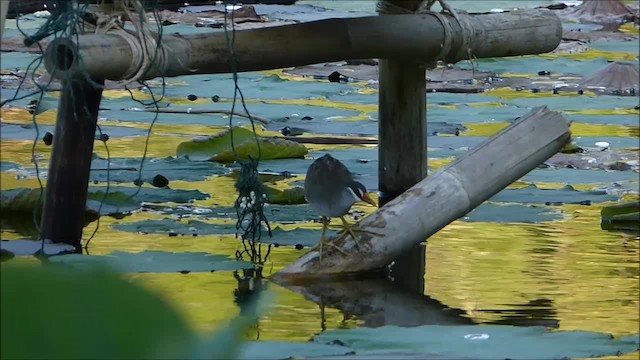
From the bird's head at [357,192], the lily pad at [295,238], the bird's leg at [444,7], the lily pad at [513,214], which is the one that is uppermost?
the bird's leg at [444,7]

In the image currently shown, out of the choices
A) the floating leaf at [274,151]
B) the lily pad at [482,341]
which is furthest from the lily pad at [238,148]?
the lily pad at [482,341]

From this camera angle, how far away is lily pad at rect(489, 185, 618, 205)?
4.90m

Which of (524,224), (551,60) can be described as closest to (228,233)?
(524,224)

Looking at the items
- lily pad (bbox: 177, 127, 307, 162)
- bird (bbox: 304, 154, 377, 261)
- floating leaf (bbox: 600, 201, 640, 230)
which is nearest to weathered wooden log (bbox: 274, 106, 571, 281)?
bird (bbox: 304, 154, 377, 261)

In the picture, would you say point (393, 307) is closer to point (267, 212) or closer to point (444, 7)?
point (267, 212)

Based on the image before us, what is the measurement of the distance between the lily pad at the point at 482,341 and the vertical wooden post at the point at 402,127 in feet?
6.56

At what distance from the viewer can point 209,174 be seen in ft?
17.4

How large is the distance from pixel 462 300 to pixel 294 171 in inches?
77.9

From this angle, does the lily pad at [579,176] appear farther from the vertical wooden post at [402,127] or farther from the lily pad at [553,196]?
the vertical wooden post at [402,127]

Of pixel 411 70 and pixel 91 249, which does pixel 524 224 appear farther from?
pixel 91 249

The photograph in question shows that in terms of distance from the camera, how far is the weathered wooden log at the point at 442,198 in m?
3.71

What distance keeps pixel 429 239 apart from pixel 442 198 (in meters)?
0.42

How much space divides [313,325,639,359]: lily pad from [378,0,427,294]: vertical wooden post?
1998 millimetres

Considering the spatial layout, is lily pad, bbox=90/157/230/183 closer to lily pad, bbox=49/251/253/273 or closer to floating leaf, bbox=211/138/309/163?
floating leaf, bbox=211/138/309/163
